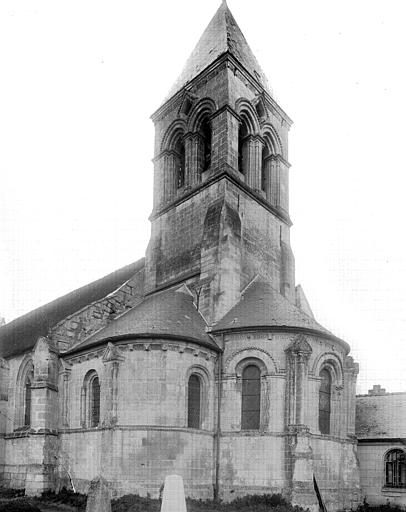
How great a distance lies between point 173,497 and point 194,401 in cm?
1198

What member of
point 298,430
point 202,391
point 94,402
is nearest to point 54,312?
point 94,402

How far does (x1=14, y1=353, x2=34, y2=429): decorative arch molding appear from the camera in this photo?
91.7ft

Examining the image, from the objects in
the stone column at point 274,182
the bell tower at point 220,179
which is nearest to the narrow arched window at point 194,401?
the bell tower at point 220,179

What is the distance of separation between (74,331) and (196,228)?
779 centimetres

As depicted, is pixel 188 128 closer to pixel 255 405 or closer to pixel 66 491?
pixel 255 405

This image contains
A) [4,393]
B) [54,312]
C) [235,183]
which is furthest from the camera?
[54,312]

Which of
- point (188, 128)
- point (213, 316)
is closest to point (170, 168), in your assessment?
point (188, 128)

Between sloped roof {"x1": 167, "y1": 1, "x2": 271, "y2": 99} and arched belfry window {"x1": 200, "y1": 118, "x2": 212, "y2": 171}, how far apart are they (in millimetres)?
2895

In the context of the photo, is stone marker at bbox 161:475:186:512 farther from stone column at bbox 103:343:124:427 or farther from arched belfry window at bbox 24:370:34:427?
arched belfry window at bbox 24:370:34:427

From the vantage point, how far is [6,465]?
27125 mm

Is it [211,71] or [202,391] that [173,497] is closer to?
[202,391]

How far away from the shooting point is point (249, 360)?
22859 mm

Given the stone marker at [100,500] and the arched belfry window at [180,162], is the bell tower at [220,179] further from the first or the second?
the stone marker at [100,500]

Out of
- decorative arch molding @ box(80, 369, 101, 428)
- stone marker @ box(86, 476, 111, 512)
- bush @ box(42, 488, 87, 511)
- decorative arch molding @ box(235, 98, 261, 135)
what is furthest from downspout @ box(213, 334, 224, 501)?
decorative arch molding @ box(235, 98, 261, 135)
